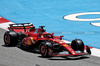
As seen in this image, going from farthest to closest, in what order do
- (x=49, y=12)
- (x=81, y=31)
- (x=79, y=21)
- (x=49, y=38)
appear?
1. (x=49, y=12)
2. (x=79, y=21)
3. (x=81, y=31)
4. (x=49, y=38)

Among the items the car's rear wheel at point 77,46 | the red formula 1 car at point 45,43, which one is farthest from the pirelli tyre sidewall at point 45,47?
the car's rear wheel at point 77,46

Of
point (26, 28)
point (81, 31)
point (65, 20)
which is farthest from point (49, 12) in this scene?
point (26, 28)

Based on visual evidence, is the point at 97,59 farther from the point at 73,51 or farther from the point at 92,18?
the point at 92,18

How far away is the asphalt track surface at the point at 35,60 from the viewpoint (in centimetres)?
978

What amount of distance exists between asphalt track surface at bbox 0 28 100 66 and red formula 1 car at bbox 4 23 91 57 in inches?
9.6

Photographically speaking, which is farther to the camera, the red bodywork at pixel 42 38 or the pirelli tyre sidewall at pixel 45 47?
the red bodywork at pixel 42 38

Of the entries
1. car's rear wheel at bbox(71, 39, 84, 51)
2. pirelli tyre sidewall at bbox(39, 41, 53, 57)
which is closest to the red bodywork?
pirelli tyre sidewall at bbox(39, 41, 53, 57)

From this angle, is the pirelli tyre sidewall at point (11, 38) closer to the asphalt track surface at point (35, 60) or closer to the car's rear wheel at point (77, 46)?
the asphalt track surface at point (35, 60)

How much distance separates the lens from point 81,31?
16000 millimetres

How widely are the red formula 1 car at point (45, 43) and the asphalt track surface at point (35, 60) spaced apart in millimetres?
245

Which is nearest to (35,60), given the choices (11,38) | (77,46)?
(77,46)

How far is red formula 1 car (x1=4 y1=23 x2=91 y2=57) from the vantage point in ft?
34.9

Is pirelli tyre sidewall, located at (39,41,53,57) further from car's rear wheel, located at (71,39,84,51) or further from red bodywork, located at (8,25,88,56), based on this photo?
car's rear wheel, located at (71,39,84,51)

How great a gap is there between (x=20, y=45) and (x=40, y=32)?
1.26 m
